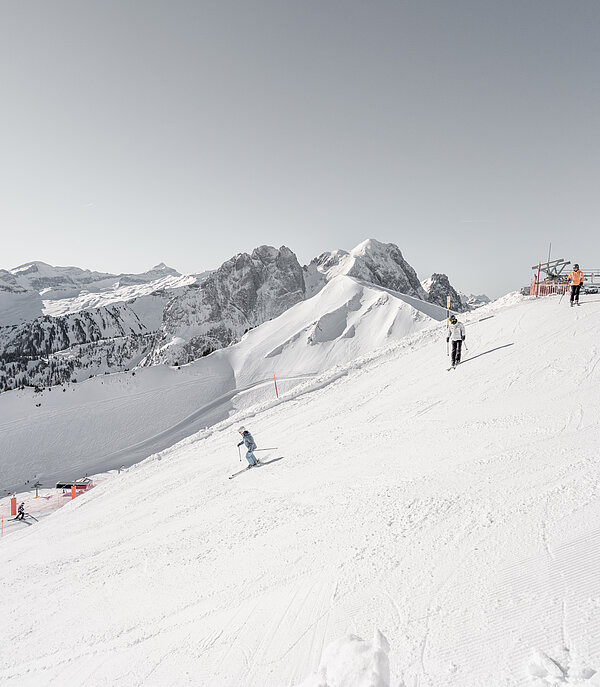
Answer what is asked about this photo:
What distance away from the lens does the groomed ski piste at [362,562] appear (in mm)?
3457

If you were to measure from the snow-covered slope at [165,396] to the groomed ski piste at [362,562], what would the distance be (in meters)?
22.3

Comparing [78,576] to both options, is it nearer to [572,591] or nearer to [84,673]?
[84,673]

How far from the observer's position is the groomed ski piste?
3457 millimetres

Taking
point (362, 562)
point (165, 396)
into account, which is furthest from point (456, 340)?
point (165, 396)

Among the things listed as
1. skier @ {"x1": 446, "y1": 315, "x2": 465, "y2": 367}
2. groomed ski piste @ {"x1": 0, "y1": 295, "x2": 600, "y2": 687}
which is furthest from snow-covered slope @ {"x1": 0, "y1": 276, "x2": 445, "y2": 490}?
skier @ {"x1": 446, "y1": 315, "x2": 465, "y2": 367}

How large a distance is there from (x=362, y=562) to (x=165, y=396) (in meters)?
35.8

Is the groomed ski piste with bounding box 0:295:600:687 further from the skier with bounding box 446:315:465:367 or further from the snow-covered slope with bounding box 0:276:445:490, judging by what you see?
the snow-covered slope with bounding box 0:276:445:490

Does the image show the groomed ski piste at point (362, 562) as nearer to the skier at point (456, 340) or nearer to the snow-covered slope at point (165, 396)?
the skier at point (456, 340)

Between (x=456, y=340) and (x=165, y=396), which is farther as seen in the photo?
(x=165, y=396)

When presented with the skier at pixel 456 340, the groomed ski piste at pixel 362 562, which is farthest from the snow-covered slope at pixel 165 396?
the skier at pixel 456 340

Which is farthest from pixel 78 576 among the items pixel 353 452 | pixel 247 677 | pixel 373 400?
pixel 373 400

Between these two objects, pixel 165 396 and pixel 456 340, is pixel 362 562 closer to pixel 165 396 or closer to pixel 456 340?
pixel 456 340

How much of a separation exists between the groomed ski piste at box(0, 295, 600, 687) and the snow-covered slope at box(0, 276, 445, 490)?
73.2ft

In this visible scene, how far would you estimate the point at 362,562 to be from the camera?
4895mm
